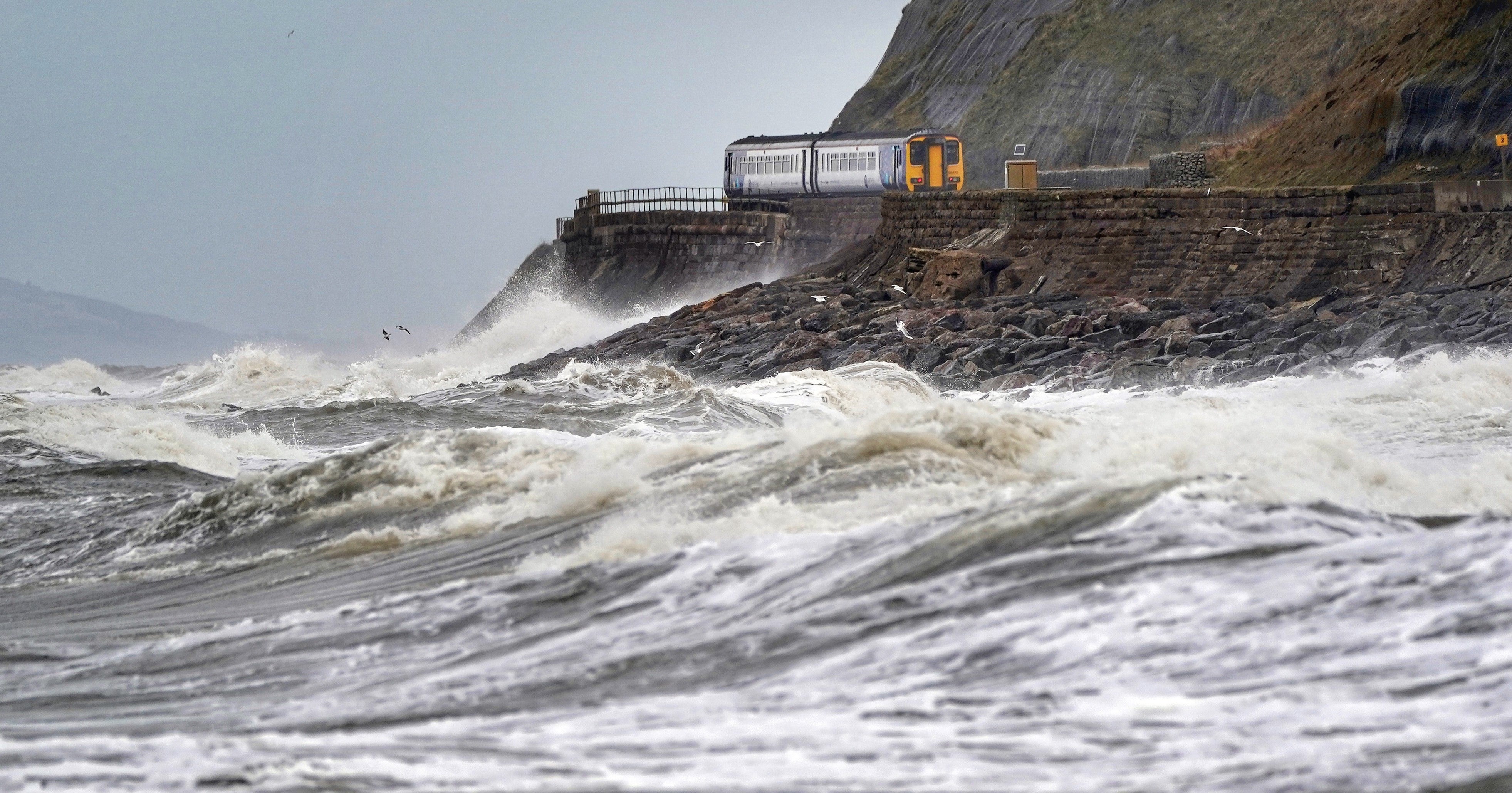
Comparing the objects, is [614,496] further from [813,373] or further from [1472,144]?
[1472,144]

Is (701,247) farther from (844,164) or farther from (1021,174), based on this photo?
(1021,174)

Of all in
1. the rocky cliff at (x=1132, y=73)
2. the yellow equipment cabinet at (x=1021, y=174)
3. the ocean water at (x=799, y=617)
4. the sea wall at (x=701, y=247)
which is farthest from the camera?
the rocky cliff at (x=1132, y=73)

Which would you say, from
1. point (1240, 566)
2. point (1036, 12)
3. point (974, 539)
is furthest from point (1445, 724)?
point (1036, 12)

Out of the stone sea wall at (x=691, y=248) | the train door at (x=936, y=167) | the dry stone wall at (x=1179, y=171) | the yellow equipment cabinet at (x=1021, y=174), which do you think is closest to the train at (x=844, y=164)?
the train door at (x=936, y=167)

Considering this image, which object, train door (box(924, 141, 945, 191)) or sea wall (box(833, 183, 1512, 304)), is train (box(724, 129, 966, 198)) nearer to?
train door (box(924, 141, 945, 191))

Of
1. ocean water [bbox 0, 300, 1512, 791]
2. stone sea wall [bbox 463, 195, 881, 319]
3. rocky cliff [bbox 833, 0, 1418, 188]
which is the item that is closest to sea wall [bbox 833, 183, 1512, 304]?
stone sea wall [bbox 463, 195, 881, 319]

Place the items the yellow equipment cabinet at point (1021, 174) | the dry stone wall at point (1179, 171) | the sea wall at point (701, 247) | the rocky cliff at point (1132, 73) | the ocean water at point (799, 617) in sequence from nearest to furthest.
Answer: the ocean water at point (799, 617), the dry stone wall at point (1179, 171), the yellow equipment cabinet at point (1021, 174), the sea wall at point (701, 247), the rocky cliff at point (1132, 73)

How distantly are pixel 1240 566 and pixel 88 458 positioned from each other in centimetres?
1031

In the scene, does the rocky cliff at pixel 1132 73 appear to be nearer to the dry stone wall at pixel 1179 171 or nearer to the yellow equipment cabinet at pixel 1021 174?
the dry stone wall at pixel 1179 171

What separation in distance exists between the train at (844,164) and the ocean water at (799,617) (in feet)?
97.3

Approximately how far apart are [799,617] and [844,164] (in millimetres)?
36404

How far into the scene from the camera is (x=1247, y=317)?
21047 mm

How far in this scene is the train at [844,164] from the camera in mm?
40375

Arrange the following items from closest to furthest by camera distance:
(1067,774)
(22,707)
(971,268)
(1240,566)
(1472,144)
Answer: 1. (1067,774)
2. (1240,566)
3. (22,707)
4. (1472,144)
5. (971,268)
